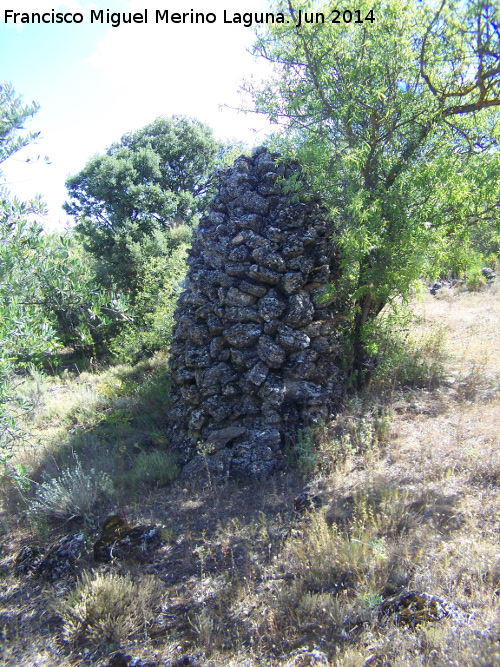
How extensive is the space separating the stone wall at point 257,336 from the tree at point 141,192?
29.0 feet

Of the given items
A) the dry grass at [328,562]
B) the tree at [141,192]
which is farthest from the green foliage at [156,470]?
the tree at [141,192]

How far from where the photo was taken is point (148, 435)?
6711 millimetres

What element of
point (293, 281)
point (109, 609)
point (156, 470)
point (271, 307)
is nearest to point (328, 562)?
point (109, 609)

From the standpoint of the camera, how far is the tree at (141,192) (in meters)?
15.3

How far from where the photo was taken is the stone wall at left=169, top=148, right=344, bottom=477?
5523mm

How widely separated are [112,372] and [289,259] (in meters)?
5.90

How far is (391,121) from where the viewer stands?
18.9ft

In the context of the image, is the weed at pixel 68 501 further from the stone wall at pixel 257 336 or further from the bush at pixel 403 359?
the bush at pixel 403 359

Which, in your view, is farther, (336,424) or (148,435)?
(148,435)

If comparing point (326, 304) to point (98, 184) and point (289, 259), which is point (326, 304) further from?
point (98, 184)

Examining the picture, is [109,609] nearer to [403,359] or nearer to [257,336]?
[257,336]

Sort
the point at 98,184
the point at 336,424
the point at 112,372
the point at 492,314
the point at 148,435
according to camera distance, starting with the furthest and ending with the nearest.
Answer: the point at 98,184 → the point at 112,372 → the point at 492,314 → the point at 148,435 → the point at 336,424

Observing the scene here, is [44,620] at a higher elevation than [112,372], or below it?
below

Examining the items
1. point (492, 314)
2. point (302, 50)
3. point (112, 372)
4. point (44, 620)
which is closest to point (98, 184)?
point (112, 372)
